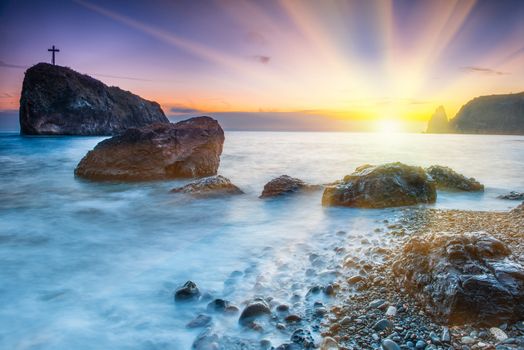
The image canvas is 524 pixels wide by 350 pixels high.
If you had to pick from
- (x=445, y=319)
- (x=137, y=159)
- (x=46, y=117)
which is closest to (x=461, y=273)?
(x=445, y=319)

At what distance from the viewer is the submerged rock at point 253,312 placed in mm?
2977

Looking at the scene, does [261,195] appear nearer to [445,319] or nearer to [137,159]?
[137,159]

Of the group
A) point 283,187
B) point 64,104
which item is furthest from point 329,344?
point 64,104

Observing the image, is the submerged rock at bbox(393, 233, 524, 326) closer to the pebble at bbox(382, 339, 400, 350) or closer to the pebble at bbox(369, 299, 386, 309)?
the pebble at bbox(369, 299, 386, 309)

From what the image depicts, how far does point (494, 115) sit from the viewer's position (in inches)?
5591

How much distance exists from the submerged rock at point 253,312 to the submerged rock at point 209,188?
6.27 meters

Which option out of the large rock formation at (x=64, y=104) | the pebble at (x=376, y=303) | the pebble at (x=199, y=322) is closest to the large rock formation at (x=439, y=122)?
the large rock formation at (x=64, y=104)

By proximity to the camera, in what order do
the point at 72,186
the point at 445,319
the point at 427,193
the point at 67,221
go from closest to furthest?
the point at 445,319 → the point at 67,221 → the point at 427,193 → the point at 72,186

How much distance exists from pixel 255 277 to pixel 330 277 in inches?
36.5

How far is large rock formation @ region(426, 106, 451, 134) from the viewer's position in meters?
178

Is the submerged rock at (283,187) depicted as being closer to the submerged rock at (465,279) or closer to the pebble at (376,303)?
the submerged rock at (465,279)

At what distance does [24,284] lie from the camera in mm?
4145

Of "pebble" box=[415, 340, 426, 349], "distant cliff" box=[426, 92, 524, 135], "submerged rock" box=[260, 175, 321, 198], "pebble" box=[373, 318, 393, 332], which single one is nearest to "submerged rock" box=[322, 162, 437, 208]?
"submerged rock" box=[260, 175, 321, 198]

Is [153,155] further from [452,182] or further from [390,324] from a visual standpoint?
[390,324]
